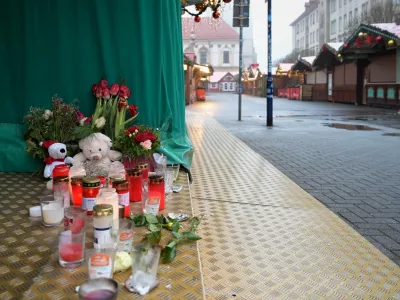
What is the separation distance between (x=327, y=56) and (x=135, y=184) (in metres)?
30.5

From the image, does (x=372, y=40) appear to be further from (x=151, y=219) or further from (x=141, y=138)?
(x=151, y=219)

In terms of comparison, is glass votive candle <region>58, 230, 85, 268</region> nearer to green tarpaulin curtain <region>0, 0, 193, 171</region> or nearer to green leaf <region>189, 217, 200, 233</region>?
green leaf <region>189, 217, 200, 233</region>

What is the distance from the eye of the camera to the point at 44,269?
210 centimetres

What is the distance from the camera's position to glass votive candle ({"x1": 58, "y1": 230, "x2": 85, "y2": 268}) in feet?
6.81

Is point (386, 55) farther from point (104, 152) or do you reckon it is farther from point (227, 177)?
point (104, 152)

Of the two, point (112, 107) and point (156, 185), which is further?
point (112, 107)

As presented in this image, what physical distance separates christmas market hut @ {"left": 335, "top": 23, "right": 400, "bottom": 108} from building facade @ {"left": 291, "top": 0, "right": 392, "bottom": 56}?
44.9 feet

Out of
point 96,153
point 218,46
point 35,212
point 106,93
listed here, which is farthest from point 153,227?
point 218,46

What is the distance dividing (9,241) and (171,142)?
2.59m

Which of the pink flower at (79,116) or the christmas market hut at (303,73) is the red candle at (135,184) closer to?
the pink flower at (79,116)

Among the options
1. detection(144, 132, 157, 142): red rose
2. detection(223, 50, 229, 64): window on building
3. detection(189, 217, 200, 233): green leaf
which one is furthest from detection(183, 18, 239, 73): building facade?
detection(189, 217, 200, 233): green leaf

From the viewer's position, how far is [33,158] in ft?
14.6

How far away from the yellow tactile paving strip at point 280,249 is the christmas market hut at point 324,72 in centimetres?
2530

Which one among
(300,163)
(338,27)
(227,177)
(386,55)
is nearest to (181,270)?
(227,177)
